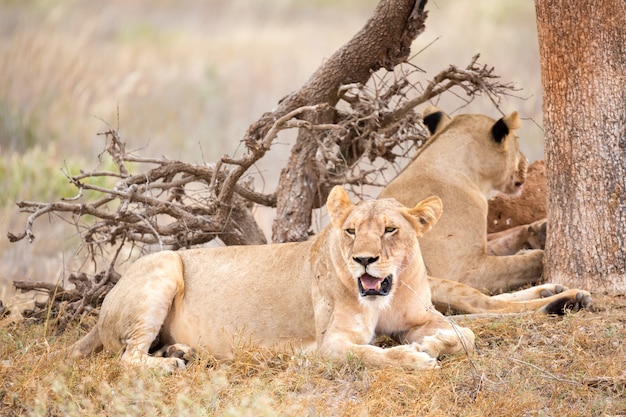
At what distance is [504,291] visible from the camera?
22.3ft

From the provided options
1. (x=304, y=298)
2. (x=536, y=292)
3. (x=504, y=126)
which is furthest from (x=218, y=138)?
(x=304, y=298)

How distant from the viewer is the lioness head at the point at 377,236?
511cm

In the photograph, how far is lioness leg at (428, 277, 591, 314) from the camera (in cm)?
600

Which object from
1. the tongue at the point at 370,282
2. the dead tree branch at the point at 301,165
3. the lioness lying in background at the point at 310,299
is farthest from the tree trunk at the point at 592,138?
the tongue at the point at 370,282

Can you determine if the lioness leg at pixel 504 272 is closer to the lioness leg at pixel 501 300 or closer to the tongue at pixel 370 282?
the lioness leg at pixel 501 300

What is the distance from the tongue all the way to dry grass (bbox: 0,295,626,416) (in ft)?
1.28

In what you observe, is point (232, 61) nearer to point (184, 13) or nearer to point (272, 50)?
point (272, 50)

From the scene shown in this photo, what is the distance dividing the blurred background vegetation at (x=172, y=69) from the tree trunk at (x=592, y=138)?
6.31 metres

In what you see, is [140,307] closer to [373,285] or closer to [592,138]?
[373,285]

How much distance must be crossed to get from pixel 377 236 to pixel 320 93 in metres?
2.73

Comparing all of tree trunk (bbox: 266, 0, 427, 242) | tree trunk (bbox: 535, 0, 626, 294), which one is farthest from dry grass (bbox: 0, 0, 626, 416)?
tree trunk (bbox: 266, 0, 427, 242)

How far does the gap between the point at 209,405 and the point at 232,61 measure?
61.8 ft

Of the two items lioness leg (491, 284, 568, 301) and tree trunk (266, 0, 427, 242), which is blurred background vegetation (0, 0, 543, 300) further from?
lioness leg (491, 284, 568, 301)

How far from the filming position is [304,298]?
19.0ft
